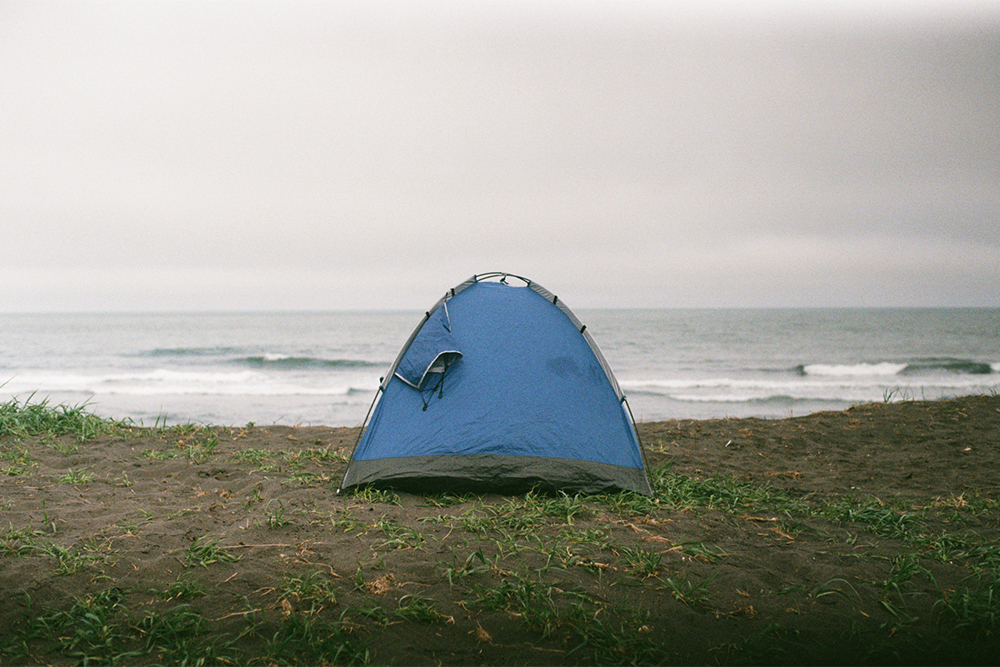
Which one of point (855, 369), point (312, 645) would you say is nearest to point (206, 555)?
point (312, 645)

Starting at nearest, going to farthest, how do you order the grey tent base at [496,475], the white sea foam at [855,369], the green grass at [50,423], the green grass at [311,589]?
the green grass at [311,589] → the grey tent base at [496,475] → the green grass at [50,423] → the white sea foam at [855,369]

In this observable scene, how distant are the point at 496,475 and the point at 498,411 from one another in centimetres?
50

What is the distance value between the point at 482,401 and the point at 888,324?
4178 cm

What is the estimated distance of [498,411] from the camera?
15.5 ft

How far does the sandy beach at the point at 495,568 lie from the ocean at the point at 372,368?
3.93m

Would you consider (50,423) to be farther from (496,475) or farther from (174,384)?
(174,384)

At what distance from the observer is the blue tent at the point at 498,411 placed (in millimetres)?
4605

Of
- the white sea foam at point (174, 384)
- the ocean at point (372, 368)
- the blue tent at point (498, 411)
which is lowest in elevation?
the white sea foam at point (174, 384)

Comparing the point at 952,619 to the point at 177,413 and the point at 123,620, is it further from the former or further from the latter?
the point at 177,413

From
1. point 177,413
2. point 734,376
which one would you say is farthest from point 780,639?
point 734,376

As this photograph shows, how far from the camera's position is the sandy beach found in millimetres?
2574

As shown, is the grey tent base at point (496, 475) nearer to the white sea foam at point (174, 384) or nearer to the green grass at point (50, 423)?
the green grass at point (50, 423)

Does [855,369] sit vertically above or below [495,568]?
below

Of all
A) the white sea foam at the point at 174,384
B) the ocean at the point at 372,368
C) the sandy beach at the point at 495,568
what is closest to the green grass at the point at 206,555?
the sandy beach at the point at 495,568
